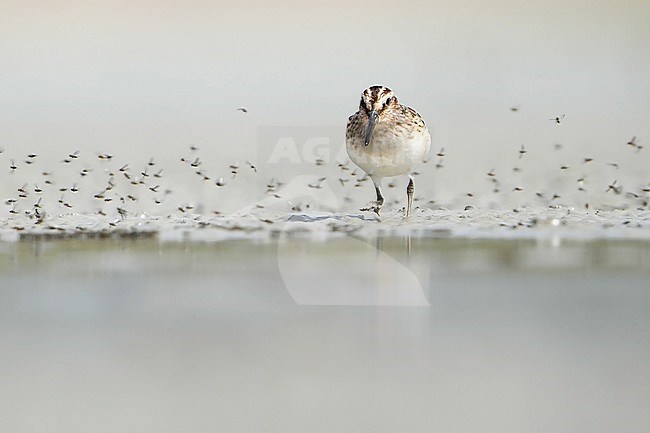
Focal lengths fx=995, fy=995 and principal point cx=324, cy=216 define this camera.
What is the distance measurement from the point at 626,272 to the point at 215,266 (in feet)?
11.2

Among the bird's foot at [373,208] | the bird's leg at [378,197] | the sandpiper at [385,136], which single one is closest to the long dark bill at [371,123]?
the sandpiper at [385,136]

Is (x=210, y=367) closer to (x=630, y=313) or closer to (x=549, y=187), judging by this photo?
(x=630, y=313)

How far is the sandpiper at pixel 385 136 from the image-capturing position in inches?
452

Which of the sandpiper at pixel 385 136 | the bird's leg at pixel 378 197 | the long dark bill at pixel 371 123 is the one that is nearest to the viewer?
the long dark bill at pixel 371 123

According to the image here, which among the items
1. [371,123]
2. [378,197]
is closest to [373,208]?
[378,197]

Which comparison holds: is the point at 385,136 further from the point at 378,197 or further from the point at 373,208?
the point at 373,208

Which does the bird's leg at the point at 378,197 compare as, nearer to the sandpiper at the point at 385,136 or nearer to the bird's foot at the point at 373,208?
the bird's foot at the point at 373,208

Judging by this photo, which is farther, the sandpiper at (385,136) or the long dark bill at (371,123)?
the sandpiper at (385,136)

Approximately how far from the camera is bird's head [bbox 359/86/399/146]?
11.4m

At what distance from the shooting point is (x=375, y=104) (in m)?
11.5

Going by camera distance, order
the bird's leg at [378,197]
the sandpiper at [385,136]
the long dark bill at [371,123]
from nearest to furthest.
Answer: the long dark bill at [371,123] < the sandpiper at [385,136] < the bird's leg at [378,197]

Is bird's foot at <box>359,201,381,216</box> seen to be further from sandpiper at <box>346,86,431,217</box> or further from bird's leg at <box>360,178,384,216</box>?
sandpiper at <box>346,86,431,217</box>

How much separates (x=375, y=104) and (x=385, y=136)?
1.27 feet

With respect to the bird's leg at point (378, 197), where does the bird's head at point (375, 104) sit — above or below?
above
